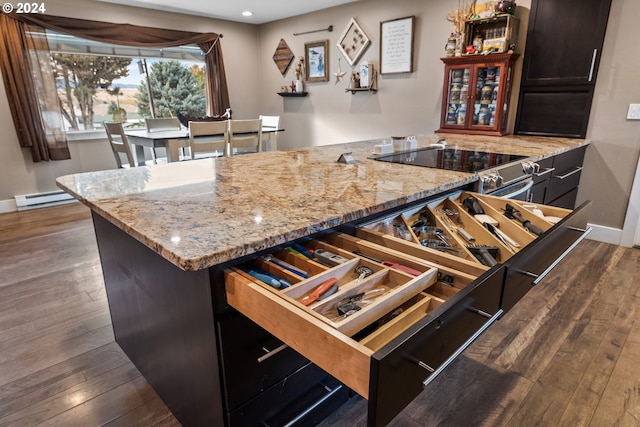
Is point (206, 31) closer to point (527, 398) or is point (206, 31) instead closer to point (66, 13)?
point (66, 13)

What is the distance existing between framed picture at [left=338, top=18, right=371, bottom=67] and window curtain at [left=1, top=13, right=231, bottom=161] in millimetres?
1851

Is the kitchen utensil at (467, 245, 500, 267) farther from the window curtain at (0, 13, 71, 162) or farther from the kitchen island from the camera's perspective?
the window curtain at (0, 13, 71, 162)

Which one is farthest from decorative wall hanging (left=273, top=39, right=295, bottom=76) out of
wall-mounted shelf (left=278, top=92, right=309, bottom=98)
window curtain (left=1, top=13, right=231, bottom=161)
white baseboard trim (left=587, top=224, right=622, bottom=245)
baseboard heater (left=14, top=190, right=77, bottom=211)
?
white baseboard trim (left=587, top=224, right=622, bottom=245)

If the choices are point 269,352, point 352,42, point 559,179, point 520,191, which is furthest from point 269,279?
point 352,42

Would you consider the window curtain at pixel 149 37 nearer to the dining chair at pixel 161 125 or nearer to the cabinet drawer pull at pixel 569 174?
the dining chair at pixel 161 125

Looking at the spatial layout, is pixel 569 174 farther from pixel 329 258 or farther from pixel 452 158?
pixel 329 258

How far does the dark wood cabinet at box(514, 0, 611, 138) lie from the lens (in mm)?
2809

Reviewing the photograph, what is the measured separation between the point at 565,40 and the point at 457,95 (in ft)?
2.84

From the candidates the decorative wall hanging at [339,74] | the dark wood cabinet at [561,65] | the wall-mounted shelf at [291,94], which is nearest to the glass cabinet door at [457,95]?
the dark wood cabinet at [561,65]

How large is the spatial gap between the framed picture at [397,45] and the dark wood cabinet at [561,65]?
1.22 meters

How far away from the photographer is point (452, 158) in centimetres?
198

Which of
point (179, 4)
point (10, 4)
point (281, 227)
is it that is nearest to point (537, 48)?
point (281, 227)

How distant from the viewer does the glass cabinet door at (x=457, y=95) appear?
3281 millimetres

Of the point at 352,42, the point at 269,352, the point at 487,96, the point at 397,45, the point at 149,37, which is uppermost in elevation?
the point at 149,37
